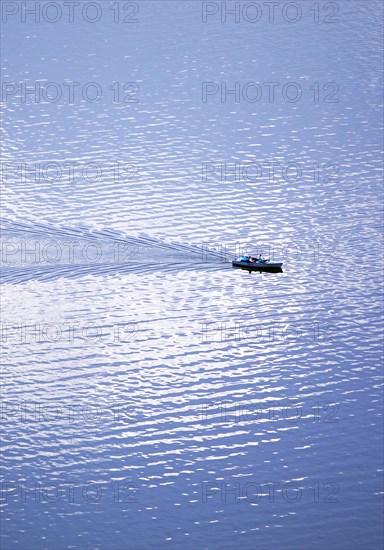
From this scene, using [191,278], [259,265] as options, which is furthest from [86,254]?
[259,265]

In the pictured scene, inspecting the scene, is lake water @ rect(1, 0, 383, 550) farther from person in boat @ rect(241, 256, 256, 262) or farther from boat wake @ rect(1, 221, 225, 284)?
person in boat @ rect(241, 256, 256, 262)

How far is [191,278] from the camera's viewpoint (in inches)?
1779

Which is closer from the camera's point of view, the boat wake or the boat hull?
the boat hull

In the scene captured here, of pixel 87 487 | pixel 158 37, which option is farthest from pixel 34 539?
pixel 158 37

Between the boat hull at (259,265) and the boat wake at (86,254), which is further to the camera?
the boat wake at (86,254)

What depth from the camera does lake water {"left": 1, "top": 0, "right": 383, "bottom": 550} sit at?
35.4m

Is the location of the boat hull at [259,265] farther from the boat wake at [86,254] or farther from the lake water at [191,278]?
the boat wake at [86,254]

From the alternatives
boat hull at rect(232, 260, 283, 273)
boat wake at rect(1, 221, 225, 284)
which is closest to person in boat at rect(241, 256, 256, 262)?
boat hull at rect(232, 260, 283, 273)

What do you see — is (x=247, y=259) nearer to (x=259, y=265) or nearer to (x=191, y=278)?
(x=259, y=265)

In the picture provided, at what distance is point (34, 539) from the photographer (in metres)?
33.9

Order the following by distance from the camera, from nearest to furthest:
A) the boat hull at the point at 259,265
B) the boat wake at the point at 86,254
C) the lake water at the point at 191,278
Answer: the lake water at the point at 191,278
the boat hull at the point at 259,265
the boat wake at the point at 86,254

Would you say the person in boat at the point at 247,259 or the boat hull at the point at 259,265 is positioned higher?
the person in boat at the point at 247,259

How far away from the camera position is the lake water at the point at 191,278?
35.4 m

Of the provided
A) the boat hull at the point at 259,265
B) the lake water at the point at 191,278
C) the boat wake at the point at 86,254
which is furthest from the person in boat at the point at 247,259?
the boat wake at the point at 86,254
